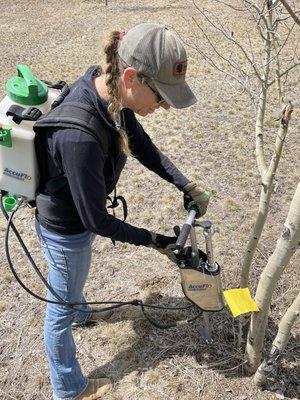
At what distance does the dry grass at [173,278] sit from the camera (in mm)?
2787

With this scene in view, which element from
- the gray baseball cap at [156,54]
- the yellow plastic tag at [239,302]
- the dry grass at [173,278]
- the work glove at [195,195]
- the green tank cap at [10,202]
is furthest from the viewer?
the dry grass at [173,278]

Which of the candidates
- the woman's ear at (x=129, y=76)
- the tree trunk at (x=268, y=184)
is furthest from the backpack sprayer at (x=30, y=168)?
the tree trunk at (x=268, y=184)

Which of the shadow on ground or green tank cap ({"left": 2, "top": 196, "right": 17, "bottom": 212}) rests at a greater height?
green tank cap ({"left": 2, "top": 196, "right": 17, "bottom": 212})

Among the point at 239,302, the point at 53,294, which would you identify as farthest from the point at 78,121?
the point at 239,302

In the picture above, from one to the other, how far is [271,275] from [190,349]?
1.06 m

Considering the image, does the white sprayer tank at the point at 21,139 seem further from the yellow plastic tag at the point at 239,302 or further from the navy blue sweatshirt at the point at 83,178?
the yellow plastic tag at the point at 239,302

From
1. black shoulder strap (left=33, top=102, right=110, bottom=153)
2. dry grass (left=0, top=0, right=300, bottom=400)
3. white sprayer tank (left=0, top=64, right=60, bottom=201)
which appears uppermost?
black shoulder strap (left=33, top=102, right=110, bottom=153)

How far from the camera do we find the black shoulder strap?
179cm

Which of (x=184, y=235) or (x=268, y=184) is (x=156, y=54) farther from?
(x=268, y=184)

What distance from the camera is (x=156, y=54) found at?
1.74 meters

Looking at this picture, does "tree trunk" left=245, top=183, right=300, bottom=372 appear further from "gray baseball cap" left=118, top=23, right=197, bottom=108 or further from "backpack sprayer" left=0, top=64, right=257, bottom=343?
"gray baseball cap" left=118, top=23, right=197, bottom=108

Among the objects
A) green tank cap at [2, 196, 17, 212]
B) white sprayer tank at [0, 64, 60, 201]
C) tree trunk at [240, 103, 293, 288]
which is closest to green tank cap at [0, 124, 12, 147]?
white sprayer tank at [0, 64, 60, 201]

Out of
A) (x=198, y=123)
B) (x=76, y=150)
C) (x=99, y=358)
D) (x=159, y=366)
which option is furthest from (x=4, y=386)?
(x=198, y=123)

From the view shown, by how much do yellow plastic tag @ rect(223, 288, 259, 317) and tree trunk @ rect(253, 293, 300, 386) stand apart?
17 centimetres
